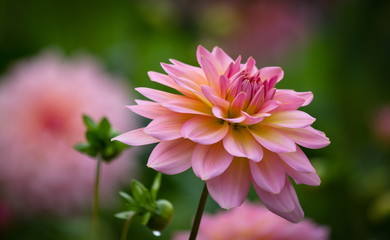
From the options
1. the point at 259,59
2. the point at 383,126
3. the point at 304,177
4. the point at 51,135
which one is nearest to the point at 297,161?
the point at 304,177

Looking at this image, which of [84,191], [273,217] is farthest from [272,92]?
[84,191]

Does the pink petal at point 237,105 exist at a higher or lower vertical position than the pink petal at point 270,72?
lower

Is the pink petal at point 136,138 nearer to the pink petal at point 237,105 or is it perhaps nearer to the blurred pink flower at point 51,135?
the pink petal at point 237,105

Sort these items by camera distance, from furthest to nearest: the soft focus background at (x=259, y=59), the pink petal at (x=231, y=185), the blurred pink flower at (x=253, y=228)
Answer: the soft focus background at (x=259, y=59), the blurred pink flower at (x=253, y=228), the pink petal at (x=231, y=185)

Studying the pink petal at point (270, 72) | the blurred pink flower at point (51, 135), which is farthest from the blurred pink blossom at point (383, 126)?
the pink petal at point (270, 72)

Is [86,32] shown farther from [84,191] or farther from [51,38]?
[84,191]

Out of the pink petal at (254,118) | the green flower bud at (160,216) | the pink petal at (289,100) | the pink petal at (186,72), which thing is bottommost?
the green flower bud at (160,216)

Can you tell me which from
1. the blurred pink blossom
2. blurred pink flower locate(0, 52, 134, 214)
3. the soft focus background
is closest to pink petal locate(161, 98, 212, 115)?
the soft focus background

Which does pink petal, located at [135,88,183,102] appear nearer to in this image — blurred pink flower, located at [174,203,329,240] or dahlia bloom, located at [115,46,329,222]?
dahlia bloom, located at [115,46,329,222]
